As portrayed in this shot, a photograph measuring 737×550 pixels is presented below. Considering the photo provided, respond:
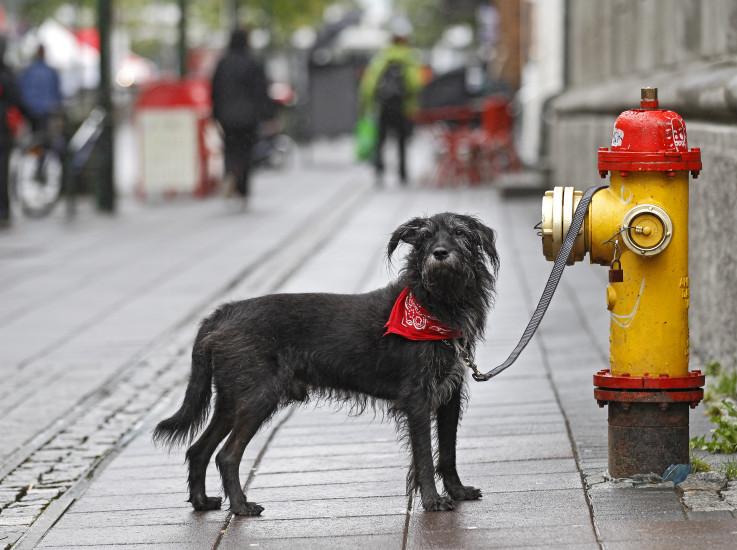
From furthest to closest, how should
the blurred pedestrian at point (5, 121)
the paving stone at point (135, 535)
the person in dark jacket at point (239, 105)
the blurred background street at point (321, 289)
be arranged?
the person in dark jacket at point (239, 105)
the blurred pedestrian at point (5, 121)
the blurred background street at point (321, 289)
the paving stone at point (135, 535)

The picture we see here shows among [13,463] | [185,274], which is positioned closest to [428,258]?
[13,463]

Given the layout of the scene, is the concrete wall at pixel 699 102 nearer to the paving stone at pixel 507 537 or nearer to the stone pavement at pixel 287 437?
the stone pavement at pixel 287 437

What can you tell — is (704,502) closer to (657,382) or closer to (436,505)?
(657,382)

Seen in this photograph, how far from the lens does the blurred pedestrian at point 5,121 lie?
15.6 m

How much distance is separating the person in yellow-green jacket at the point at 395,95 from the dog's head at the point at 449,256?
53.6 feet

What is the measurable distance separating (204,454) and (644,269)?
5.68ft

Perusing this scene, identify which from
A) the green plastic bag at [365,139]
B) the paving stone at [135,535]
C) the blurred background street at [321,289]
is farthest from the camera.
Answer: the green plastic bag at [365,139]

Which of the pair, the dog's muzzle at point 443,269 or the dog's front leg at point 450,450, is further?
the dog's front leg at point 450,450

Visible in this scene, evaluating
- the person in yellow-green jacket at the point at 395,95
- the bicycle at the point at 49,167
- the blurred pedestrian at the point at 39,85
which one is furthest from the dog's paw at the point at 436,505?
the blurred pedestrian at the point at 39,85

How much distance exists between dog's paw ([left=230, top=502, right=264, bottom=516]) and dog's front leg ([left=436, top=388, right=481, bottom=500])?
668mm

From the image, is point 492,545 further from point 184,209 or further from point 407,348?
point 184,209

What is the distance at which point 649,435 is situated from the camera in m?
4.78

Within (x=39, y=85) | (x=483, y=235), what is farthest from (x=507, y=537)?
(x=39, y=85)

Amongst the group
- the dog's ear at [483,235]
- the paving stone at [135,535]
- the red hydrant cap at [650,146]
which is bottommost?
the paving stone at [135,535]
